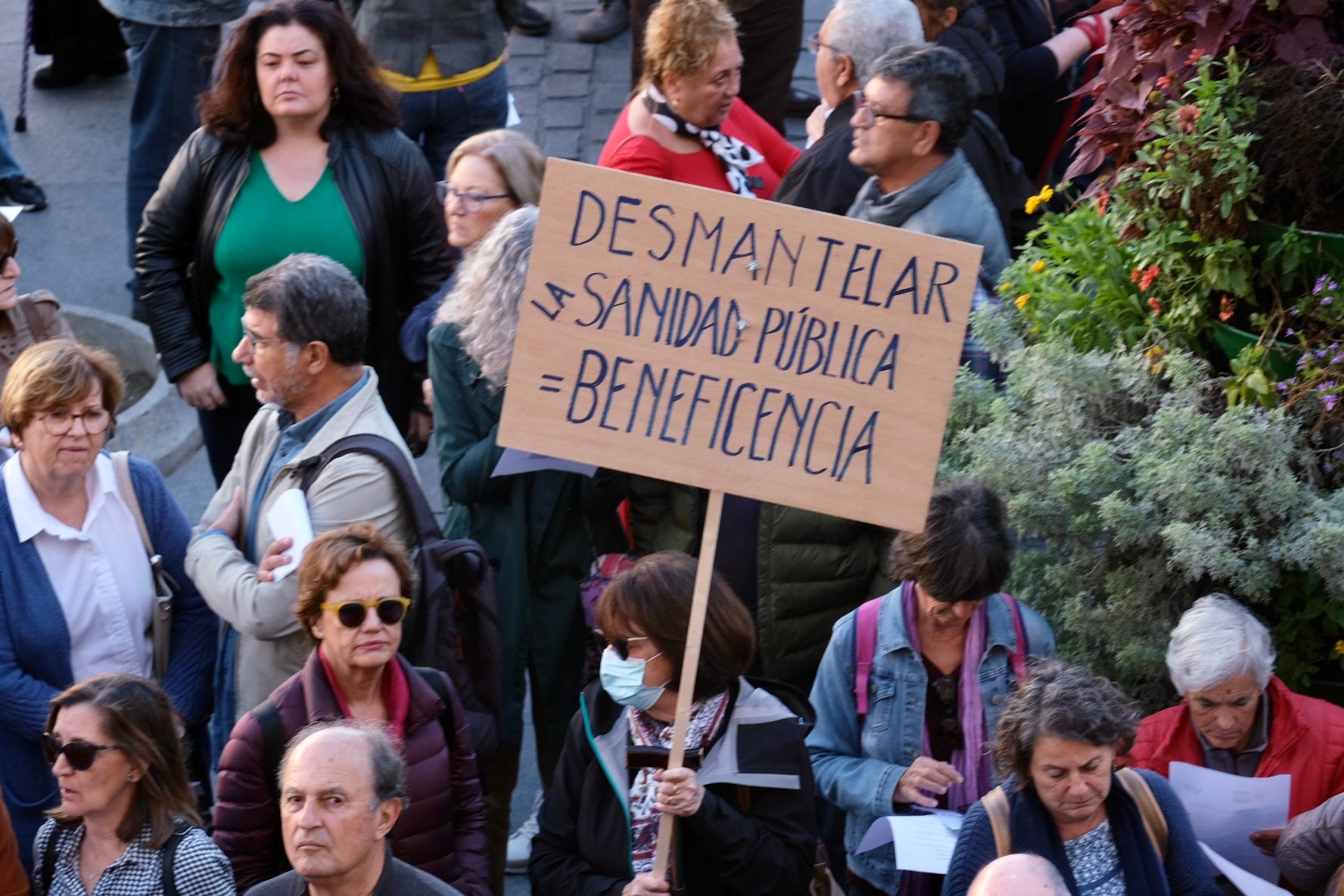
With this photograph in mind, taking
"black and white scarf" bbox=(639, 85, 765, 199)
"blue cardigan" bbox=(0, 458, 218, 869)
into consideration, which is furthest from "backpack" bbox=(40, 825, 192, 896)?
"black and white scarf" bbox=(639, 85, 765, 199)

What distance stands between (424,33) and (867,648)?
3.77 meters

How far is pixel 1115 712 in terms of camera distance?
346 cm

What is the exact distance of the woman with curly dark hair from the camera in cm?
344

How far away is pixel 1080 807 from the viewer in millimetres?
3453

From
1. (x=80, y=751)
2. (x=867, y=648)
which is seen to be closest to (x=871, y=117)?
(x=867, y=648)

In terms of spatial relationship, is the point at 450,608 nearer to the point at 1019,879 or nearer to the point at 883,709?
the point at 883,709

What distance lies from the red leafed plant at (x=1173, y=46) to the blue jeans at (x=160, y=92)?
384 centimetres

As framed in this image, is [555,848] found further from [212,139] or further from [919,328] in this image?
[212,139]

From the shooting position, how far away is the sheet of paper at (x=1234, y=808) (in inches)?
152

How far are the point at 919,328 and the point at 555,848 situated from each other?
1407mm

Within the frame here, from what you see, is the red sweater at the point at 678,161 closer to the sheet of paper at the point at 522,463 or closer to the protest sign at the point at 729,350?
the sheet of paper at the point at 522,463

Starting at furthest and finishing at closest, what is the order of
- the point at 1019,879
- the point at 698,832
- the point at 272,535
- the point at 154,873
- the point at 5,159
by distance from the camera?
1. the point at 5,159
2. the point at 272,535
3. the point at 154,873
4. the point at 698,832
5. the point at 1019,879

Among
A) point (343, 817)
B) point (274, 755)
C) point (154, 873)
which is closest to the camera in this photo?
point (343, 817)

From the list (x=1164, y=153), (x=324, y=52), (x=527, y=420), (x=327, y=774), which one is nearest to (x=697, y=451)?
(x=527, y=420)
